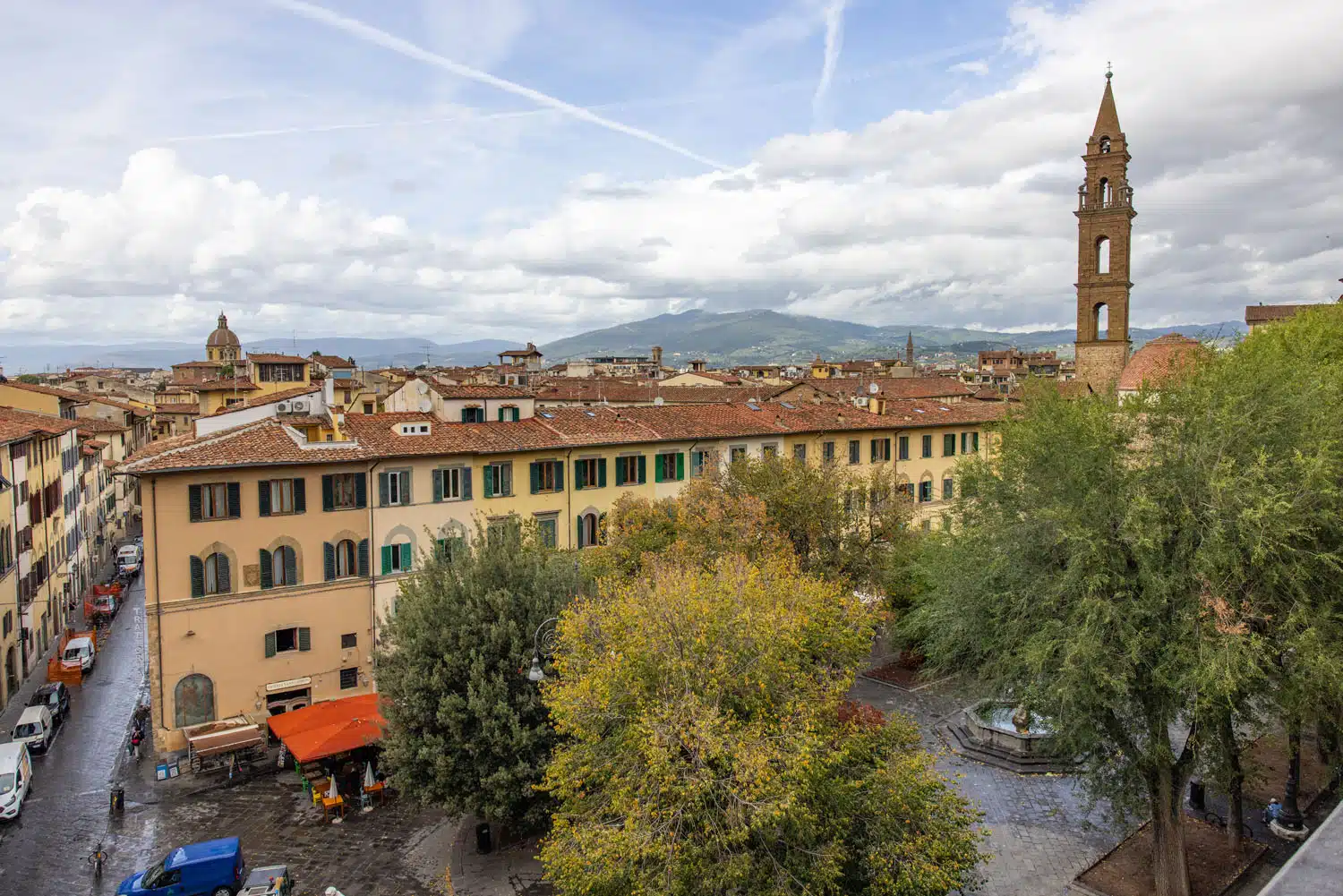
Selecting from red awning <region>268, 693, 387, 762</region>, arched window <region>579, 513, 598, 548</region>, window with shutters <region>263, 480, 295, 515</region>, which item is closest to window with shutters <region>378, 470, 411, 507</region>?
window with shutters <region>263, 480, 295, 515</region>

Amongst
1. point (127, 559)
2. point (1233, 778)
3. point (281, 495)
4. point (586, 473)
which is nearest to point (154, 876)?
point (281, 495)

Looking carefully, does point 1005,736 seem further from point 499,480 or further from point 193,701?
point 193,701

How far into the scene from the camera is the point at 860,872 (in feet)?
45.1

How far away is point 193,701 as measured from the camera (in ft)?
91.2

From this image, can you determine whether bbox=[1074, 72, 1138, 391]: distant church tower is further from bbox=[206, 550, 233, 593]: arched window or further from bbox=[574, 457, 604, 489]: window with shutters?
bbox=[206, 550, 233, 593]: arched window

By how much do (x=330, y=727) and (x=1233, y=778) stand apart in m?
22.6

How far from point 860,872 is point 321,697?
22.4 metres

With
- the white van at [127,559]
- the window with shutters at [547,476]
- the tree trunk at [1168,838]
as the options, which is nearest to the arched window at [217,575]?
the window with shutters at [547,476]

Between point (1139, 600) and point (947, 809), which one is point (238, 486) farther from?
point (1139, 600)

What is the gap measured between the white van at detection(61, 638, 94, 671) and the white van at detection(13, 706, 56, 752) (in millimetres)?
8266

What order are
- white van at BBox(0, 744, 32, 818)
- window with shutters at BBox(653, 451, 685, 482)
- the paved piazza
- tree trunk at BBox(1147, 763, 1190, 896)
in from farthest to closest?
window with shutters at BBox(653, 451, 685, 482), white van at BBox(0, 744, 32, 818), the paved piazza, tree trunk at BBox(1147, 763, 1190, 896)

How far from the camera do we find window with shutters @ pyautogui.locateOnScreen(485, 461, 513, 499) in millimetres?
32844

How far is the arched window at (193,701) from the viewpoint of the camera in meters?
27.6

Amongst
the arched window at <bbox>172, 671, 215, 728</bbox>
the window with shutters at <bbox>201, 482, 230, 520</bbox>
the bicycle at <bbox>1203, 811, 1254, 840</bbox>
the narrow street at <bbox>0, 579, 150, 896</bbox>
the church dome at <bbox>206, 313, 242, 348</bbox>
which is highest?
the church dome at <bbox>206, 313, 242, 348</bbox>
